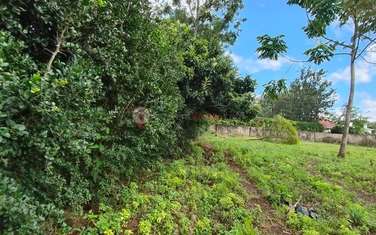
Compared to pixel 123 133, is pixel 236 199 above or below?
below

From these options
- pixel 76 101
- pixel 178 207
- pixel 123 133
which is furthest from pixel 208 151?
pixel 76 101

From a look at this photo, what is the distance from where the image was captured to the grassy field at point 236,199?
12.9ft

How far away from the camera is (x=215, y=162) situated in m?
7.10

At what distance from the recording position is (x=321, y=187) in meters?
6.45

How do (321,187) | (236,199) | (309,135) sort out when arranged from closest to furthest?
(236,199) → (321,187) → (309,135)

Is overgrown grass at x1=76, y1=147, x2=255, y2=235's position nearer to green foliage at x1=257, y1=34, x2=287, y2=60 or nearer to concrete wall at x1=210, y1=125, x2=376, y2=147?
green foliage at x1=257, y1=34, x2=287, y2=60

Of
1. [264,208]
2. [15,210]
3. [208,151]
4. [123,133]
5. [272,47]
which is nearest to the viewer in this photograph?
[15,210]

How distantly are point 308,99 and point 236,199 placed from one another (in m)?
31.4

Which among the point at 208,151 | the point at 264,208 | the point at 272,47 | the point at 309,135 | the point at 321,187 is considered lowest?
the point at 264,208

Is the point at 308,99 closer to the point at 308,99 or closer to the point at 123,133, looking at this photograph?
the point at 308,99

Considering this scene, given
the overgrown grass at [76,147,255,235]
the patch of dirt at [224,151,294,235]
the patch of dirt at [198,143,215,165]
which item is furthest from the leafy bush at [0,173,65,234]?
the patch of dirt at [198,143,215,165]

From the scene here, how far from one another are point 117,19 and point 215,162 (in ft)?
14.3

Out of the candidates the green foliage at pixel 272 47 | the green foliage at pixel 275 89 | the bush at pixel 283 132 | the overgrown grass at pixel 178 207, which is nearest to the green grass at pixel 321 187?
the overgrown grass at pixel 178 207

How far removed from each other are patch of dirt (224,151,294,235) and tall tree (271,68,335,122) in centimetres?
2884
